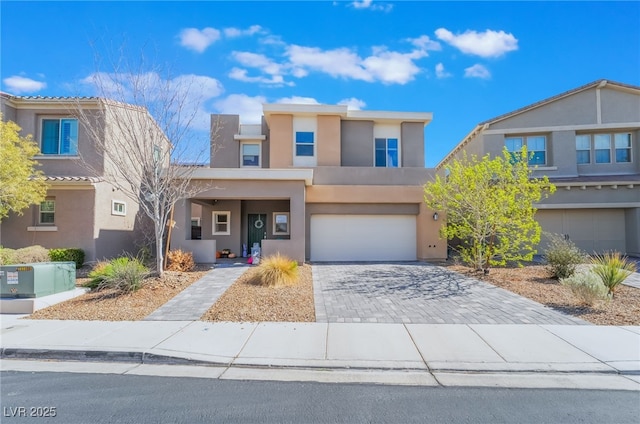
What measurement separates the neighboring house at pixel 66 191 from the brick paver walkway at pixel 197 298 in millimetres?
5815

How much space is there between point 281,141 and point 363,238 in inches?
247

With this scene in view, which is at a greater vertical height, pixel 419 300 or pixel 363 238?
pixel 363 238

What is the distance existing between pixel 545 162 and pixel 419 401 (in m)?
18.0

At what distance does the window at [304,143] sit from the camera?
16625 millimetres

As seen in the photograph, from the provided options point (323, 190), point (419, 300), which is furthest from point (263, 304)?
point (323, 190)

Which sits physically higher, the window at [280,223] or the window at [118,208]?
the window at [118,208]

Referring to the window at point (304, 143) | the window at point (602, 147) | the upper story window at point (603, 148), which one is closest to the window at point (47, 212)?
the window at point (304, 143)

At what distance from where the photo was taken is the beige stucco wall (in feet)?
54.0

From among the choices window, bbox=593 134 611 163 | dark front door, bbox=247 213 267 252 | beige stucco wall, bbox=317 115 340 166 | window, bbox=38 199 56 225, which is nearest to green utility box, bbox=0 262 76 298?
window, bbox=38 199 56 225

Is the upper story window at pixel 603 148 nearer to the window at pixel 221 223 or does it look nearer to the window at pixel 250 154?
the window at pixel 250 154

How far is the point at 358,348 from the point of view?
18.2 feet

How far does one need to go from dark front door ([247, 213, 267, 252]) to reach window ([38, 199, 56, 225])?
824cm

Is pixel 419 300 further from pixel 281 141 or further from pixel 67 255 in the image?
pixel 67 255

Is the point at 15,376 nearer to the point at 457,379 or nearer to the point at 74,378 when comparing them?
the point at 74,378
